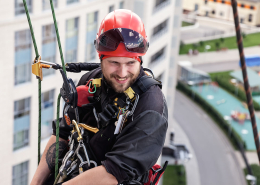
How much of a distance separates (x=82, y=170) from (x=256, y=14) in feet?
224

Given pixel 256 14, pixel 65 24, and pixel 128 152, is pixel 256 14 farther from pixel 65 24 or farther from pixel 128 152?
pixel 128 152

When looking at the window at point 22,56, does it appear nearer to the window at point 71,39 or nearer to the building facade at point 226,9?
the window at point 71,39

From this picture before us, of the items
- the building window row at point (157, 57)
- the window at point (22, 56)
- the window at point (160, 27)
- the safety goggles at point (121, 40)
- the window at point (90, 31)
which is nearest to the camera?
the safety goggles at point (121, 40)

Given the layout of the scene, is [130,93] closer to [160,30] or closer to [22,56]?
[22,56]

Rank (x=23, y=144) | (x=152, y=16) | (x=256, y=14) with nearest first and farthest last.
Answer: (x=23, y=144) < (x=152, y=16) < (x=256, y=14)

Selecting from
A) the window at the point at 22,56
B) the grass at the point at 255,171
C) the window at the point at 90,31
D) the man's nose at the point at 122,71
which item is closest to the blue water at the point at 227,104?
the grass at the point at 255,171

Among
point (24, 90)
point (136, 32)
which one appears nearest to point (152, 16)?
Answer: point (24, 90)

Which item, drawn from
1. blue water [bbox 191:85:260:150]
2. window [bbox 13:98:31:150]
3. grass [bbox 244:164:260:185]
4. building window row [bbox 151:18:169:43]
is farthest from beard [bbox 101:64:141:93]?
blue water [bbox 191:85:260:150]

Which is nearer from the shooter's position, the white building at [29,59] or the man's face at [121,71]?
the man's face at [121,71]

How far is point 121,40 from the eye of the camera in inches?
166

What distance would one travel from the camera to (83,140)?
4555 mm

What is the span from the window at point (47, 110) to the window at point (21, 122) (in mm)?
871

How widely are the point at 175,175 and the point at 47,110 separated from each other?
55.5 ft

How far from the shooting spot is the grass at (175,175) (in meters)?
31.6
